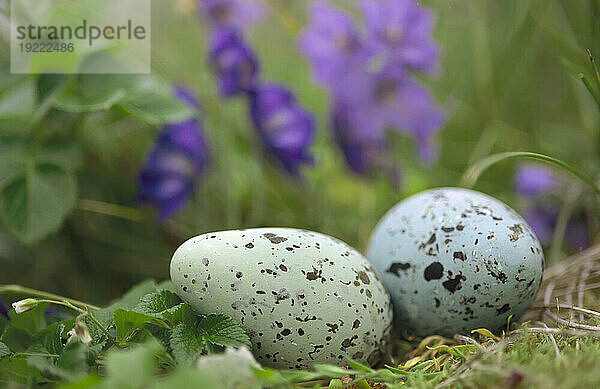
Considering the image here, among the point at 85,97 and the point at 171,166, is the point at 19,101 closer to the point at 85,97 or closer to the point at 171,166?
the point at 85,97

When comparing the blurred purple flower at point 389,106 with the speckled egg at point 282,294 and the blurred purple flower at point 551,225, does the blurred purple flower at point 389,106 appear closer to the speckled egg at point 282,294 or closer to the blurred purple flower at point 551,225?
the blurred purple flower at point 551,225

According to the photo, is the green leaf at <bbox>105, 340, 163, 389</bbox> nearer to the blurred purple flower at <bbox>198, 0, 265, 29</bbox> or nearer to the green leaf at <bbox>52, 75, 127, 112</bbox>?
the green leaf at <bbox>52, 75, 127, 112</bbox>

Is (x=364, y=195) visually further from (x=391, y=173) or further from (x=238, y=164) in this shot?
(x=238, y=164)

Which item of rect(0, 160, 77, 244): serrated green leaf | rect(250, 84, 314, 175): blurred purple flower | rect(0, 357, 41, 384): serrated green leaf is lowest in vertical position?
rect(0, 357, 41, 384): serrated green leaf

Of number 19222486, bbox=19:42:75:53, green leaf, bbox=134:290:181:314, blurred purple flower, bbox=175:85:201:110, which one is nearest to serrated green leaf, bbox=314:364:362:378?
green leaf, bbox=134:290:181:314

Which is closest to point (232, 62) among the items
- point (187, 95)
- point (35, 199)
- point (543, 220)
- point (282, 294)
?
point (187, 95)

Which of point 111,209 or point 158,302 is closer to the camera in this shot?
point 158,302
